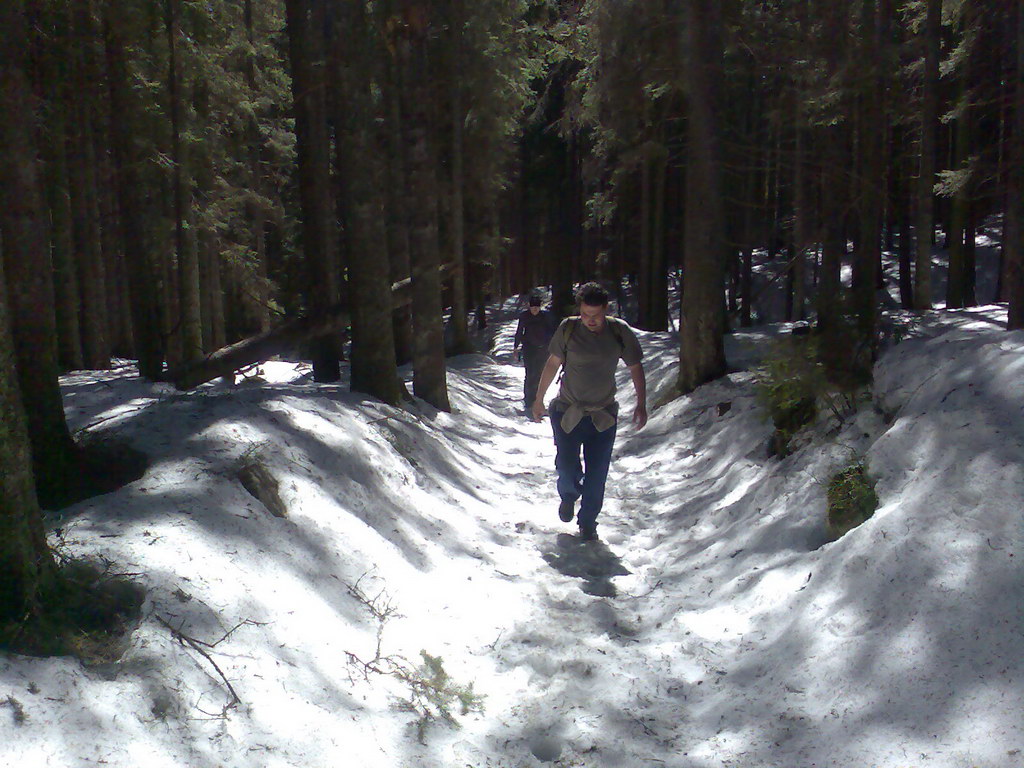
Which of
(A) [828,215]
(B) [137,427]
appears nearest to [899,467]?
(B) [137,427]

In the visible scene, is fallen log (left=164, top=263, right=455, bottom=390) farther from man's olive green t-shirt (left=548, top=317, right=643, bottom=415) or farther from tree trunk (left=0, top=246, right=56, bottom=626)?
tree trunk (left=0, top=246, right=56, bottom=626)

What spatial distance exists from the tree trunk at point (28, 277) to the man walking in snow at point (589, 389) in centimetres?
354

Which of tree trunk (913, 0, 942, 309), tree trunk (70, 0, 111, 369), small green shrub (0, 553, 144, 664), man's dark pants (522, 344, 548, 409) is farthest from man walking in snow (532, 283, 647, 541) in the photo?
tree trunk (70, 0, 111, 369)

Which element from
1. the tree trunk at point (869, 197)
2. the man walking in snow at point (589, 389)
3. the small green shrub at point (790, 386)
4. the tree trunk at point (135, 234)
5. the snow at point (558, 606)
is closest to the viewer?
the snow at point (558, 606)

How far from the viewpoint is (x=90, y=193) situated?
55.4 ft

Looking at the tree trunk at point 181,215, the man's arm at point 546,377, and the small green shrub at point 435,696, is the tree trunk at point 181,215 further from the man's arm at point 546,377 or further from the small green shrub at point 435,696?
the small green shrub at point 435,696

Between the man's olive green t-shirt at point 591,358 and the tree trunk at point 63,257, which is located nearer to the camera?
the man's olive green t-shirt at point 591,358

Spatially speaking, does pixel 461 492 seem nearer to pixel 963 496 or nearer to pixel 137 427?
pixel 137 427

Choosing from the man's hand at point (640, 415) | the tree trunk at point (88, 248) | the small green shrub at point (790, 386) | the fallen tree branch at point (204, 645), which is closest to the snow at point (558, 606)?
the fallen tree branch at point (204, 645)

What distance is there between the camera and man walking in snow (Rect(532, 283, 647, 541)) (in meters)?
6.43

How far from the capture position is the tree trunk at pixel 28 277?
471 cm

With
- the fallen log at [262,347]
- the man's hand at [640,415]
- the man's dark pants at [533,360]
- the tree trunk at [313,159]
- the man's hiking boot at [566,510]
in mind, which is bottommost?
the man's hiking boot at [566,510]

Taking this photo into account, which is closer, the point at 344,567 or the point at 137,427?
the point at 344,567

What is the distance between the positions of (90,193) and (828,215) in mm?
15099
